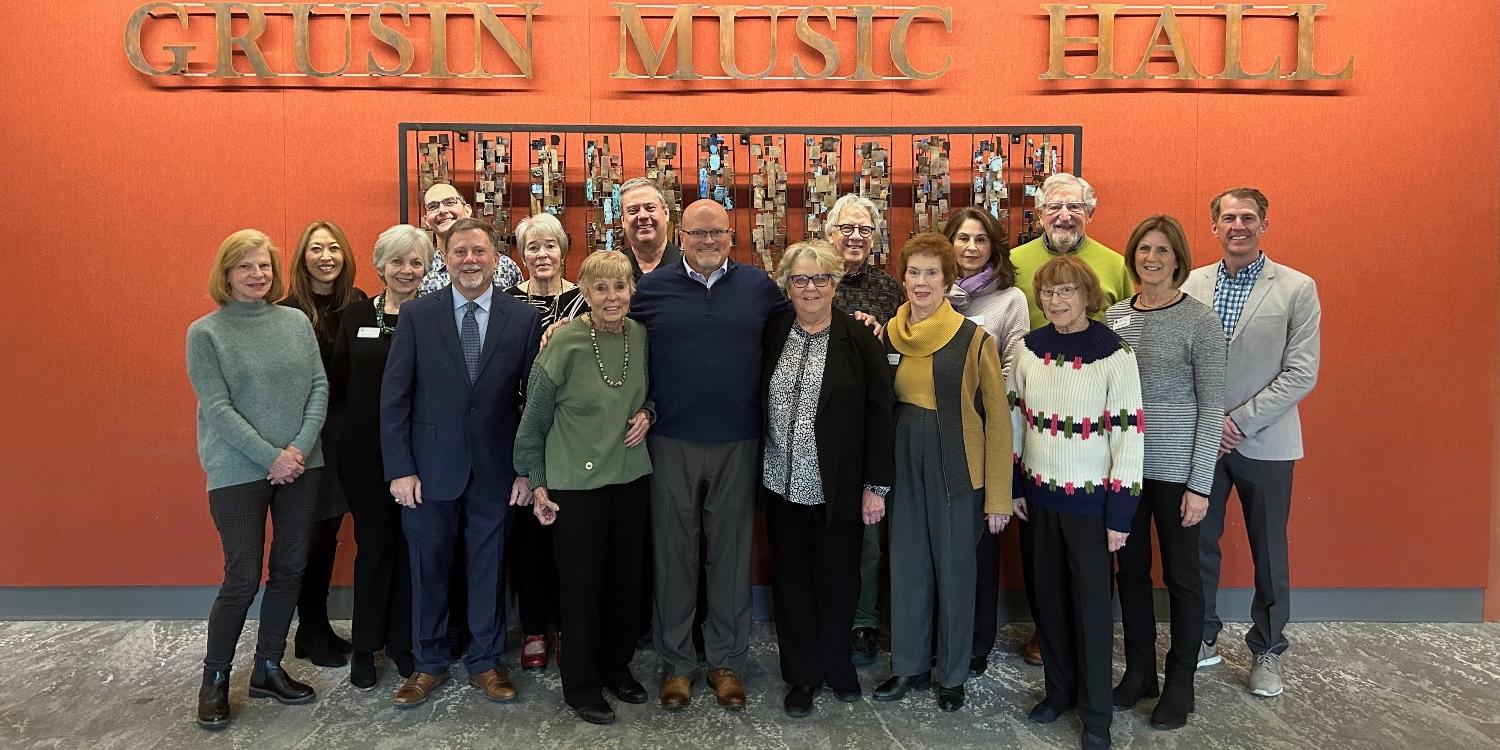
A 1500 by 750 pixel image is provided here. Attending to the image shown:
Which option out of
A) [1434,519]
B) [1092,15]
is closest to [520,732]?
[1092,15]

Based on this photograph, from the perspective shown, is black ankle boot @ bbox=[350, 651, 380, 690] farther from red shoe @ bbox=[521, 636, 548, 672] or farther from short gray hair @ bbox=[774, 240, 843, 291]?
short gray hair @ bbox=[774, 240, 843, 291]

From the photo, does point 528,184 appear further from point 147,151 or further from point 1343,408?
point 1343,408

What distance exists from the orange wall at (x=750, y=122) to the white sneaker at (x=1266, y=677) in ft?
3.65

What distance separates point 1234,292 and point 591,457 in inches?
88.5

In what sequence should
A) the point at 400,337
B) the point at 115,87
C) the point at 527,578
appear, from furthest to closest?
the point at 115,87, the point at 527,578, the point at 400,337

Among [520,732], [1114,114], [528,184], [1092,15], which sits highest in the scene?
[1092,15]

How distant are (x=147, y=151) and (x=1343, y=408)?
5086 mm

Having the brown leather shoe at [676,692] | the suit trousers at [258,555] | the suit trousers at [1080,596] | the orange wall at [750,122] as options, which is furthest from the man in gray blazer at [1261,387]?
the suit trousers at [258,555]

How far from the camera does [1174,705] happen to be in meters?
2.85

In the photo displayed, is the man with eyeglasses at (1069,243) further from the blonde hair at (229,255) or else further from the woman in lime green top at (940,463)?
the blonde hair at (229,255)

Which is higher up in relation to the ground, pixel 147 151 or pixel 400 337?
pixel 147 151

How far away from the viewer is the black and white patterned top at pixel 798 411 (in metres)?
2.76

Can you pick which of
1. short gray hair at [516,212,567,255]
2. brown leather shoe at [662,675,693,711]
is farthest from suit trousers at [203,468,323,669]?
brown leather shoe at [662,675,693,711]

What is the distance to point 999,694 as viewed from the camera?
307 centimetres
